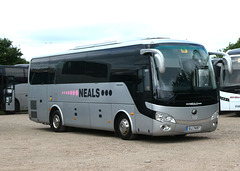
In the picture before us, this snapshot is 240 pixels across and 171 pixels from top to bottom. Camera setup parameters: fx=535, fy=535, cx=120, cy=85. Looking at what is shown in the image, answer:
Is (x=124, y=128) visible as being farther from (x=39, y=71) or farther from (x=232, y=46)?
(x=232, y=46)

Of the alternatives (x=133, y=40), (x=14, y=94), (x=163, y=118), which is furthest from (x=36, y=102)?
(x=14, y=94)

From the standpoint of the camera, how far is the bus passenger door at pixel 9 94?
112ft

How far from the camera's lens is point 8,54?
240 feet

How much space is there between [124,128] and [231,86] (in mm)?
12785

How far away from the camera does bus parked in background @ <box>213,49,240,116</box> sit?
90.2ft

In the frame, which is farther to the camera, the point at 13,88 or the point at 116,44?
the point at 13,88

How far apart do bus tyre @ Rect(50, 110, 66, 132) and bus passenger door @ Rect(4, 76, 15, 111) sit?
1423 cm

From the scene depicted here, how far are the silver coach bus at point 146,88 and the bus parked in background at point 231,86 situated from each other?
35.9 ft

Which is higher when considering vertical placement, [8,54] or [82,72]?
[8,54]

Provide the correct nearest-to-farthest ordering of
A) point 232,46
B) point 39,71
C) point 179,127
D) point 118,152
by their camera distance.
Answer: point 118,152 → point 179,127 → point 39,71 → point 232,46

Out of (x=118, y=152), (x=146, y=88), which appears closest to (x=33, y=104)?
(x=146, y=88)

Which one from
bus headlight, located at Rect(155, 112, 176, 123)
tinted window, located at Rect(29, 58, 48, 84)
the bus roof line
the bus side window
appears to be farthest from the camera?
tinted window, located at Rect(29, 58, 48, 84)

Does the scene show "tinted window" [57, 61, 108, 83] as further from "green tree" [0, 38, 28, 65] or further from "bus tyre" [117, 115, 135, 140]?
"green tree" [0, 38, 28, 65]

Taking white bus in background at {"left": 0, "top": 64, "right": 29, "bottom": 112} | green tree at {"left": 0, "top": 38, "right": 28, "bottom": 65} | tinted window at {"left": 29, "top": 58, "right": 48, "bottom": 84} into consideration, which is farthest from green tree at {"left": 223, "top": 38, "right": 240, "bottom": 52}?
tinted window at {"left": 29, "top": 58, "right": 48, "bottom": 84}
